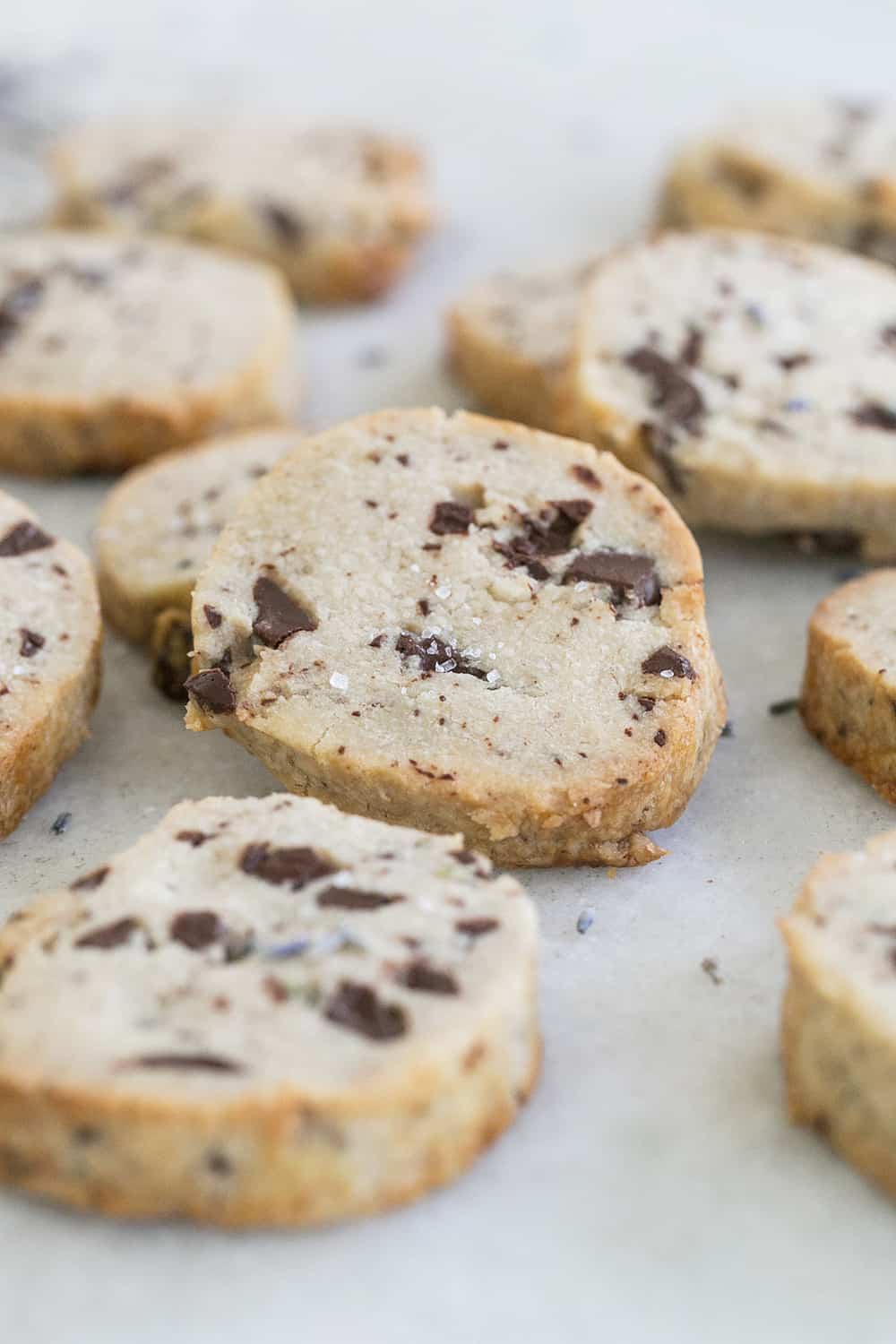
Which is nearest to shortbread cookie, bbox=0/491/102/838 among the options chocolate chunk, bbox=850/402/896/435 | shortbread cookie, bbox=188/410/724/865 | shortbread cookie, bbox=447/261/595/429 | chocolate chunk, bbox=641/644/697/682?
shortbread cookie, bbox=188/410/724/865

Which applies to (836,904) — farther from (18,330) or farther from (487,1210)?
(18,330)

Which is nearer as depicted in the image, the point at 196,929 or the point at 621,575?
the point at 196,929

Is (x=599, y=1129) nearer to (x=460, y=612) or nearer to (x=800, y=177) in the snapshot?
(x=460, y=612)

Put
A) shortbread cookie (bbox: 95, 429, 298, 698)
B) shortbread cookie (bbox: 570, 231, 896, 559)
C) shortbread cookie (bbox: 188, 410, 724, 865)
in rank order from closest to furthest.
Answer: shortbread cookie (bbox: 188, 410, 724, 865) → shortbread cookie (bbox: 95, 429, 298, 698) → shortbread cookie (bbox: 570, 231, 896, 559)

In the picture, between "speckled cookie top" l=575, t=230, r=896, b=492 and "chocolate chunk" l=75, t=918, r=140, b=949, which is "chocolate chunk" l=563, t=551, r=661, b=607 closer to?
"speckled cookie top" l=575, t=230, r=896, b=492

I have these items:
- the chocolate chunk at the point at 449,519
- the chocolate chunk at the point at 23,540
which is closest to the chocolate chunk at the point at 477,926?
the chocolate chunk at the point at 449,519

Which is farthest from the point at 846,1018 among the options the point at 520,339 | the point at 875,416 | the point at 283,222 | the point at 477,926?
the point at 283,222

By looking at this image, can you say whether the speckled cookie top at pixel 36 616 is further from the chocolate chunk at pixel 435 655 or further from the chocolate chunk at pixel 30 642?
the chocolate chunk at pixel 435 655
